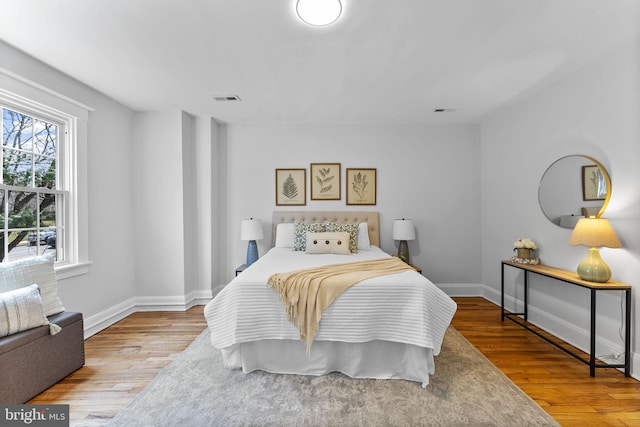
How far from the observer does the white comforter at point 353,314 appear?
2.23 metres

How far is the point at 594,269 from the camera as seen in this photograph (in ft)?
8.19

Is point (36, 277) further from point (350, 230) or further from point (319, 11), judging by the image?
point (350, 230)

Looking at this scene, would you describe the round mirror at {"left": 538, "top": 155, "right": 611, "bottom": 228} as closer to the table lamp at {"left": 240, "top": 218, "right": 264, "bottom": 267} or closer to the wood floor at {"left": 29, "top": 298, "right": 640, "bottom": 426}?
the wood floor at {"left": 29, "top": 298, "right": 640, "bottom": 426}

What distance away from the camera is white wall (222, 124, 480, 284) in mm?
4570

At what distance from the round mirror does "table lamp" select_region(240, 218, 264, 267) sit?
335cm

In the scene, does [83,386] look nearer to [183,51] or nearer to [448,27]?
[183,51]

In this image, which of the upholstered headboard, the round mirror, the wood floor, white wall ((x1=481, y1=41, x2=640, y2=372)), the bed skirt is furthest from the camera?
the upholstered headboard

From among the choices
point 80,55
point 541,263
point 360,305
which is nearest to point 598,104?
point 541,263

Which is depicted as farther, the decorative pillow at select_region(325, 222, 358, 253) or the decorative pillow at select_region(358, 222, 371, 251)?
the decorative pillow at select_region(358, 222, 371, 251)

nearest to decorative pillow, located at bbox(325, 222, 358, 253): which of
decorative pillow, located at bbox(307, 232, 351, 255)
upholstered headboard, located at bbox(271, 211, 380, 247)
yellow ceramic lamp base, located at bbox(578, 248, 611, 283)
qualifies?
decorative pillow, located at bbox(307, 232, 351, 255)

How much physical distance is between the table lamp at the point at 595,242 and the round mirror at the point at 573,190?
0.68 ft

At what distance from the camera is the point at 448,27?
214 cm

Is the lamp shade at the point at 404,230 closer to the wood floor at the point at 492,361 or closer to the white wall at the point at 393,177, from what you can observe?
the white wall at the point at 393,177

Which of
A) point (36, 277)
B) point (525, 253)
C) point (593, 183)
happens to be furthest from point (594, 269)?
point (36, 277)
